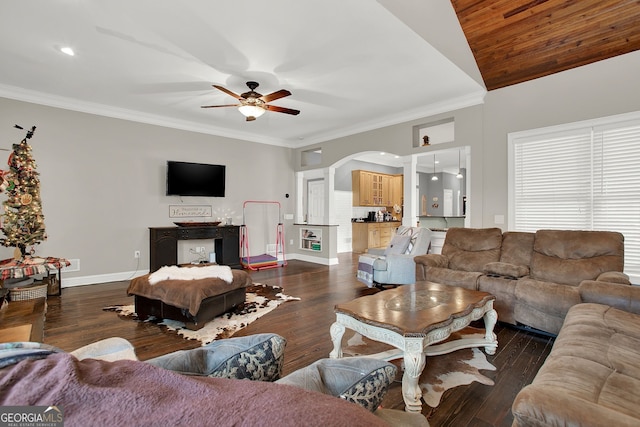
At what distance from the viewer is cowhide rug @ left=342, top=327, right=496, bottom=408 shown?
2.07m

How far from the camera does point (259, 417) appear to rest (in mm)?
509

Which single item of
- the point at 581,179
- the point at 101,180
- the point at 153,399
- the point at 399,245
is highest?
the point at 101,180

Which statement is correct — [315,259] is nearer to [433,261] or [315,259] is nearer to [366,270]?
[366,270]

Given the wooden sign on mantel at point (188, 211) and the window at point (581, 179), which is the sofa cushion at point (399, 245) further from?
the wooden sign on mantel at point (188, 211)

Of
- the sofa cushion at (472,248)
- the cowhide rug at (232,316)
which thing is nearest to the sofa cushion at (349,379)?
the cowhide rug at (232,316)

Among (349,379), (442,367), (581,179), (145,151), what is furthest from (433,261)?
(145,151)

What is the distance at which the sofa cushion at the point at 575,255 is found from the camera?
300 cm

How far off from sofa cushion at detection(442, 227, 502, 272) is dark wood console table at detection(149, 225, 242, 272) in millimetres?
4029

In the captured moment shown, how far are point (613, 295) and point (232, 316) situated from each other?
3.43 m

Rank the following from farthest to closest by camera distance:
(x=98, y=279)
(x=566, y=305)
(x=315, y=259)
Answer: (x=315, y=259) → (x=98, y=279) → (x=566, y=305)

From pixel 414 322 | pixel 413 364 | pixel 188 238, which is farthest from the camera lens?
pixel 188 238

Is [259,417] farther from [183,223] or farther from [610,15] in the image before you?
[183,223]

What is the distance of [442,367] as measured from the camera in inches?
92.0

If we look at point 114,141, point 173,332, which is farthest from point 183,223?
point 173,332
